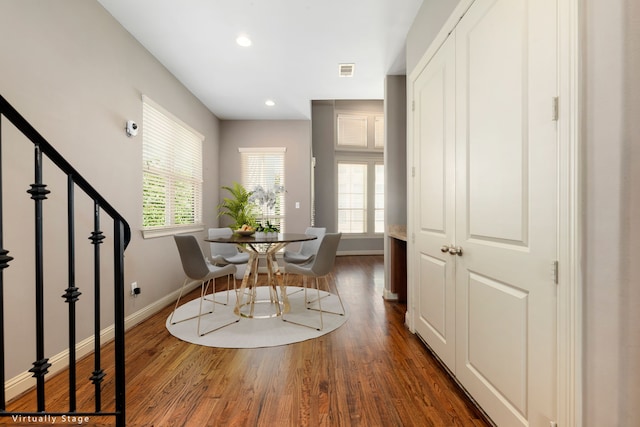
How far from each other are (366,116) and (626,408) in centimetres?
681

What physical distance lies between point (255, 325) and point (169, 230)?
1668 mm

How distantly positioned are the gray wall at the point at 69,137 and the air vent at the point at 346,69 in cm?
207

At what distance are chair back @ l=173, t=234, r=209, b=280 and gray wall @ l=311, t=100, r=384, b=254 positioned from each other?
4444mm

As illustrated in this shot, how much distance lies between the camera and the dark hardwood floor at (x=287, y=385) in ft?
4.96

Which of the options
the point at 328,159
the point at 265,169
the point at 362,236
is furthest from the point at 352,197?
the point at 265,169

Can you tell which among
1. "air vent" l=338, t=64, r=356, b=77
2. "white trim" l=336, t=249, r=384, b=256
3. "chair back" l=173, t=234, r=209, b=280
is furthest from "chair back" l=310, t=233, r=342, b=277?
"white trim" l=336, t=249, r=384, b=256

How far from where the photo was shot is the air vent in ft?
11.2

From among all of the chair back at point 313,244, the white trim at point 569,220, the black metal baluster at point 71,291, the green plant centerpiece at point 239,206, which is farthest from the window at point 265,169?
the white trim at point 569,220

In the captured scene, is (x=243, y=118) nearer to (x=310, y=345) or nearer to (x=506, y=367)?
(x=310, y=345)

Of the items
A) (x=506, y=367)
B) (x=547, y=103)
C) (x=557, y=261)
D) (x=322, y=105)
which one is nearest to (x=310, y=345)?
(x=506, y=367)

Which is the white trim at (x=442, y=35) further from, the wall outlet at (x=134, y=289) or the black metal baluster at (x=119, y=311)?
the wall outlet at (x=134, y=289)

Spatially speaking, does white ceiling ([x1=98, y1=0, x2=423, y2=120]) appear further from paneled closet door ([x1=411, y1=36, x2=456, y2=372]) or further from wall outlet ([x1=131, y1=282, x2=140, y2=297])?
wall outlet ([x1=131, y1=282, x2=140, y2=297])

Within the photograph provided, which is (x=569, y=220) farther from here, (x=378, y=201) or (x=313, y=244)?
(x=378, y=201)

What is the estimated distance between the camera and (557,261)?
3.50 feet
